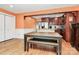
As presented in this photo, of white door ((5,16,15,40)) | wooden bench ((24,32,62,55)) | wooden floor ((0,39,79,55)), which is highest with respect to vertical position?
white door ((5,16,15,40))

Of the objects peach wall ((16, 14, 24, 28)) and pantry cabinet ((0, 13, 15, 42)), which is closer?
peach wall ((16, 14, 24, 28))

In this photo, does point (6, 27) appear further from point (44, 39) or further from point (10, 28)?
point (44, 39)

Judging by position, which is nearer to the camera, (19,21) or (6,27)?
(19,21)

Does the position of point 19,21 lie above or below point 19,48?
above

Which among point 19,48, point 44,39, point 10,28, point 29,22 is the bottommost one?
point 19,48

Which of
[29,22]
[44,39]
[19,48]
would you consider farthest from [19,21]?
[44,39]

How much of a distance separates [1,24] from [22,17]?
3.25 ft

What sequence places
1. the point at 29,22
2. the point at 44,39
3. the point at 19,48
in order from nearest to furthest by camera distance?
1. the point at 29,22
2. the point at 19,48
3. the point at 44,39

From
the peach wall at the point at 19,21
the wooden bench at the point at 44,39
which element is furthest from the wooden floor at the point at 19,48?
the peach wall at the point at 19,21

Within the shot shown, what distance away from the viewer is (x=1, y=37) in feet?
9.94

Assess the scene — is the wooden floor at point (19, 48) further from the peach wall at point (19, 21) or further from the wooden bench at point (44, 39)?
the peach wall at point (19, 21)

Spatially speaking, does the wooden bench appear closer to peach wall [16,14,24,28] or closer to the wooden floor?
the wooden floor

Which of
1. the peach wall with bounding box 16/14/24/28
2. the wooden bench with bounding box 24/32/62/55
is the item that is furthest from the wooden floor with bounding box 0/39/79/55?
the peach wall with bounding box 16/14/24/28

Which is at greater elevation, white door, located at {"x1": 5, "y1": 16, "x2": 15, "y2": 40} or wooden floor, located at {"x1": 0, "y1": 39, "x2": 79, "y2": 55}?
white door, located at {"x1": 5, "y1": 16, "x2": 15, "y2": 40}
